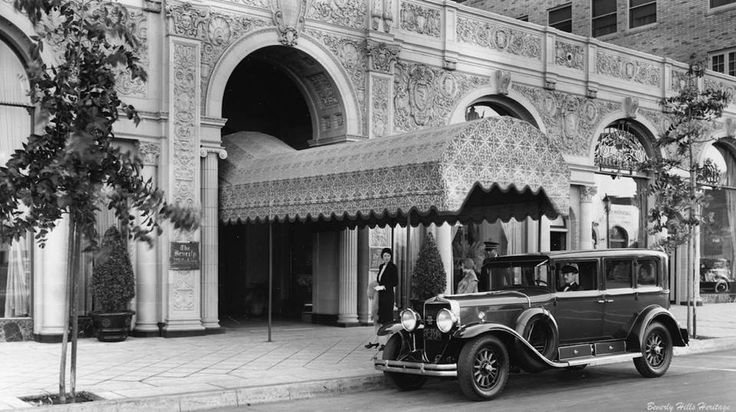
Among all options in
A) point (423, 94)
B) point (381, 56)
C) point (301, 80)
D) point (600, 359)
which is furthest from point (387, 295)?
point (423, 94)

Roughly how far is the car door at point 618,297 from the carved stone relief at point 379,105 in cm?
876

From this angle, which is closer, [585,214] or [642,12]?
[585,214]

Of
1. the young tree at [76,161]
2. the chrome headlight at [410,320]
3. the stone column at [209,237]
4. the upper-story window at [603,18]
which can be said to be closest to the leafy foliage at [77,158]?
the young tree at [76,161]

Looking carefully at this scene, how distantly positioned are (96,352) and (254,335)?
12.2ft

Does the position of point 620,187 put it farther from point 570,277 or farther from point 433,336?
point 433,336

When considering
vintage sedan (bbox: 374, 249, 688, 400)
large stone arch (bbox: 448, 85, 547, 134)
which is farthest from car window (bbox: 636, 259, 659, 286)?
large stone arch (bbox: 448, 85, 547, 134)

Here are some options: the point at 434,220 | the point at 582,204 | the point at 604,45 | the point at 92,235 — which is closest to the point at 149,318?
the point at 434,220

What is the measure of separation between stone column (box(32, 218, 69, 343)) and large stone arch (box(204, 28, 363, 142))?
4021 mm

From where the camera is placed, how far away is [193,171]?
1666 cm

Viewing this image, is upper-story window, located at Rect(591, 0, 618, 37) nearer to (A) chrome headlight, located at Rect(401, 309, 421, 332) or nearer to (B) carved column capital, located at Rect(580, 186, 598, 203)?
(B) carved column capital, located at Rect(580, 186, 598, 203)

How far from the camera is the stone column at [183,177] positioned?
16.2 meters

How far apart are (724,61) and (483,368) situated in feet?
83.5

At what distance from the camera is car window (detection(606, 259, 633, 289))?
1177 cm

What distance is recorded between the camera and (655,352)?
12102 millimetres
